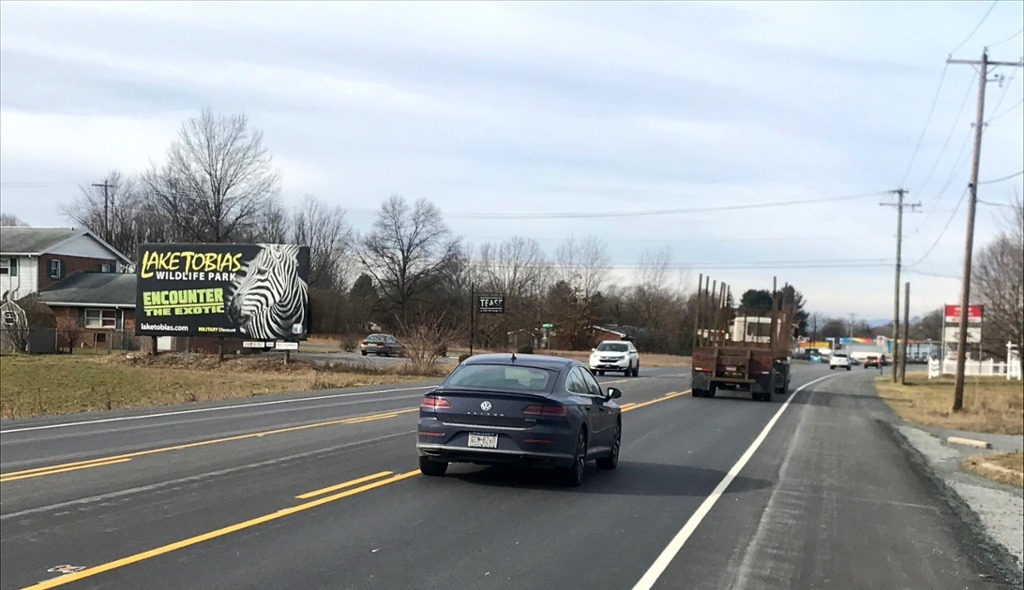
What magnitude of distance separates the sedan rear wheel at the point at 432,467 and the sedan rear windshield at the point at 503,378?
96 centimetres

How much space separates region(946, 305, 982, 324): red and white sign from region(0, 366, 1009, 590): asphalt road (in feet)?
142

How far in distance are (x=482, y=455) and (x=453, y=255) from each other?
85.4m

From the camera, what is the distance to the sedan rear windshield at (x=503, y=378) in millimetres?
11359

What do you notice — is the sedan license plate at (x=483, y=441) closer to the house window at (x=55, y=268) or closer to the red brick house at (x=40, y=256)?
the red brick house at (x=40, y=256)

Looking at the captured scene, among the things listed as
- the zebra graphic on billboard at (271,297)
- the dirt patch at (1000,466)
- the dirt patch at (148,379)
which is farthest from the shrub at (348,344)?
the dirt patch at (1000,466)

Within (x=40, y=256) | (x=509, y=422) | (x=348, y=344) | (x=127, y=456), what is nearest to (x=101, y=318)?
(x=40, y=256)

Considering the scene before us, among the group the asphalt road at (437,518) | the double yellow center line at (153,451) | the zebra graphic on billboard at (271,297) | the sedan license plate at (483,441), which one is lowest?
the double yellow center line at (153,451)

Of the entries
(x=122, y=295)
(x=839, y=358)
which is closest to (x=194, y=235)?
(x=122, y=295)

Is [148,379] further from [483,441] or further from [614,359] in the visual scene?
[483,441]

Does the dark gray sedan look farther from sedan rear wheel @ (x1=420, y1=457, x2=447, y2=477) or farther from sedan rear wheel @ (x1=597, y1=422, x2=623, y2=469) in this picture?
sedan rear wheel @ (x1=597, y1=422, x2=623, y2=469)

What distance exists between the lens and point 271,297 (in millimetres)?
44812

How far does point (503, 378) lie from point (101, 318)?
54546 millimetres

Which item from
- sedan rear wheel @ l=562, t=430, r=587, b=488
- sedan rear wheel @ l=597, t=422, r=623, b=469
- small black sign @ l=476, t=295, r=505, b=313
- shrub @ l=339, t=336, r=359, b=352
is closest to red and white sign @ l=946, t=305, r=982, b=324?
small black sign @ l=476, t=295, r=505, b=313

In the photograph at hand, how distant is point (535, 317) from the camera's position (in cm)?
8538
